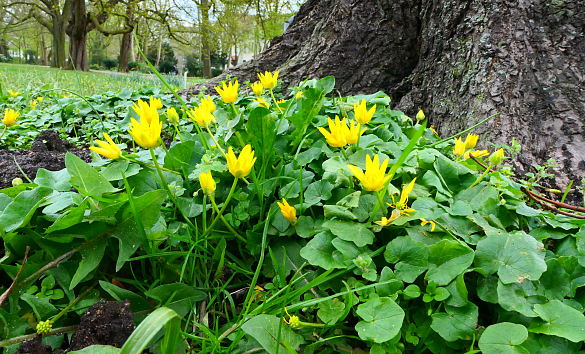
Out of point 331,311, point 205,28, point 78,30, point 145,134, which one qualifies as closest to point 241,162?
point 145,134

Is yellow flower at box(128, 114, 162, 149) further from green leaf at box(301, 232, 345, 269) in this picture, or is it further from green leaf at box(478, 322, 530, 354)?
green leaf at box(478, 322, 530, 354)

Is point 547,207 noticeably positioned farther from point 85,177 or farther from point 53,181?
point 53,181

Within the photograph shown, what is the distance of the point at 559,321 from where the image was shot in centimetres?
84

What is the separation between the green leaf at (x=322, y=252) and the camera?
1.00 metres

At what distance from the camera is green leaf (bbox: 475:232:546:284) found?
897 mm

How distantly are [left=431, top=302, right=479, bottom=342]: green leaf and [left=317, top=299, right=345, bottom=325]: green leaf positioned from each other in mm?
245

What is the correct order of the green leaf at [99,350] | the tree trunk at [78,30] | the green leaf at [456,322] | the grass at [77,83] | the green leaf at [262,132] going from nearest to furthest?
the green leaf at [99,350], the green leaf at [456,322], the green leaf at [262,132], the grass at [77,83], the tree trunk at [78,30]

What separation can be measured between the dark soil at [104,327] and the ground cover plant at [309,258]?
6cm

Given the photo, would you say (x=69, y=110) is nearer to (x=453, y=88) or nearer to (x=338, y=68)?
(x=338, y=68)

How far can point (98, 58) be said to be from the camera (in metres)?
41.7

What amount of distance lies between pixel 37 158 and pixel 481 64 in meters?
2.56

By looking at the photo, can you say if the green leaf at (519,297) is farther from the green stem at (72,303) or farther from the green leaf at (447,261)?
the green stem at (72,303)

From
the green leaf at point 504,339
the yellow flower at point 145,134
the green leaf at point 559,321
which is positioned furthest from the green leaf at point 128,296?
the green leaf at point 559,321

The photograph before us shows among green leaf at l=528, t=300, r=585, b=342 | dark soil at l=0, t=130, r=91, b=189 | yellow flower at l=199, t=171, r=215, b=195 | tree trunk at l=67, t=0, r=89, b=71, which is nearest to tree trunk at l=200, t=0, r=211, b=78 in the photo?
tree trunk at l=67, t=0, r=89, b=71
